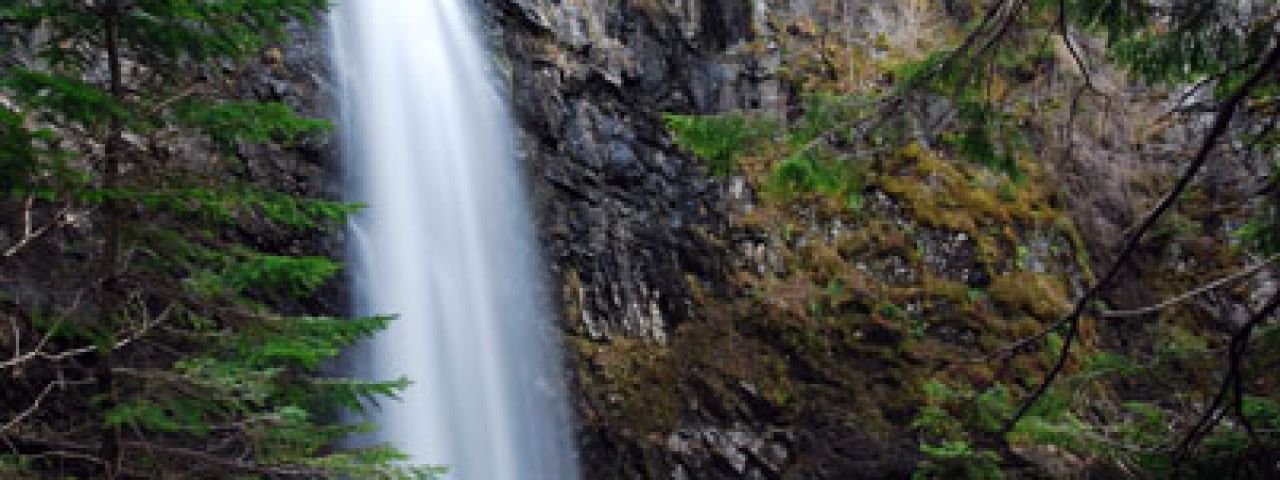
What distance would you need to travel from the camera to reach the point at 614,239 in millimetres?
9680

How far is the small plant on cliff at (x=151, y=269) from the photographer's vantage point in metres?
2.65

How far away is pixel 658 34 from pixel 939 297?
16.5ft

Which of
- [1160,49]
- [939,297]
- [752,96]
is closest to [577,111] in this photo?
[752,96]

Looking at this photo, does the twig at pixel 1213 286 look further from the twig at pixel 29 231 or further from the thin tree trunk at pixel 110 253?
the thin tree trunk at pixel 110 253

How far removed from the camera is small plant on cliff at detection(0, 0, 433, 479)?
104 inches

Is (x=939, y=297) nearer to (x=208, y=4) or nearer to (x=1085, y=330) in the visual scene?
(x=1085, y=330)

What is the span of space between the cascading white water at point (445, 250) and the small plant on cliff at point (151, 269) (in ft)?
13.8

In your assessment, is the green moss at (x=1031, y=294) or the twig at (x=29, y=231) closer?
the twig at (x=29, y=231)

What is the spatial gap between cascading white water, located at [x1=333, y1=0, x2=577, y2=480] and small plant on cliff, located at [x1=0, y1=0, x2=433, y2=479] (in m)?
4.22

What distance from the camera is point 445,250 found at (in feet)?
28.9

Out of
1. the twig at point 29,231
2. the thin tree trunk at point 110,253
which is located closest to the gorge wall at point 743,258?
the thin tree trunk at point 110,253

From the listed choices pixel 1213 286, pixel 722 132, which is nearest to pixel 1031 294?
pixel 722 132

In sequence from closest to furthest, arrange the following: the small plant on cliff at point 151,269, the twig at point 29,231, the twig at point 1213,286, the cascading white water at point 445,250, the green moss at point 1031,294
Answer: the twig at point 1213,286, the twig at point 29,231, the small plant on cliff at point 151,269, the cascading white water at point 445,250, the green moss at point 1031,294

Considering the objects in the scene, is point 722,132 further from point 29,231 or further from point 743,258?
point 743,258
